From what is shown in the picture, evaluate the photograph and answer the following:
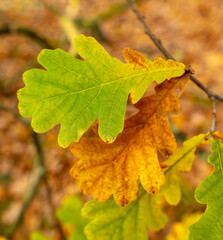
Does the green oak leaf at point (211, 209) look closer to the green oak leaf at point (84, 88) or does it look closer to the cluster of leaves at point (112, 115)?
the cluster of leaves at point (112, 115)

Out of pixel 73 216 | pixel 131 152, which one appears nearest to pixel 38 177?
pixel 73 216

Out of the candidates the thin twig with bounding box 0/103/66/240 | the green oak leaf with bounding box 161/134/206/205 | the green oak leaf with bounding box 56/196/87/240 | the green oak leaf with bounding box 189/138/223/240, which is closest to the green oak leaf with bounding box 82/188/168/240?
the green oak leaf with bounding box 161/134/206/205

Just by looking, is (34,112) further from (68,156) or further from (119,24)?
(119,24)

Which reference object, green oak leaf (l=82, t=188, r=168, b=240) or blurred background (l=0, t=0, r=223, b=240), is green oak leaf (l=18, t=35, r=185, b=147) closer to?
green oak leaf (l=82, t=188, r=168, b=240)

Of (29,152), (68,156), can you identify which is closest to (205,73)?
(68,156)

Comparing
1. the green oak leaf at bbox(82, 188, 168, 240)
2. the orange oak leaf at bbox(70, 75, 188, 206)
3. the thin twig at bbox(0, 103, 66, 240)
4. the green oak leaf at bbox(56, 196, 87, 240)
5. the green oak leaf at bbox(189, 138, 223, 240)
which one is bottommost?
the green oak leaf at bbox(189, 138, 223, 240)
